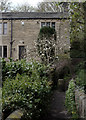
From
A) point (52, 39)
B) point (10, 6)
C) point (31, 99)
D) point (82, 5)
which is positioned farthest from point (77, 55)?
point (52, 39)

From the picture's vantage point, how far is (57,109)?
154 centimetres

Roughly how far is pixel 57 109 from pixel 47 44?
848 mm

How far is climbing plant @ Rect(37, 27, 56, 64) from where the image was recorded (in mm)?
1823

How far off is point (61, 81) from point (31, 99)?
2.63 feet

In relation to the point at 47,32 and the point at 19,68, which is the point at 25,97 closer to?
the point at 19,68

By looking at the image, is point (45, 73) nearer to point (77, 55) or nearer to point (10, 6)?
point (77, 55)

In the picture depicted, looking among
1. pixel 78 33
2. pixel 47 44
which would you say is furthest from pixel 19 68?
pixel 78 33

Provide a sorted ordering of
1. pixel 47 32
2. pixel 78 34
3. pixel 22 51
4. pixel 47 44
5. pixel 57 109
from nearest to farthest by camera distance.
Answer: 1. pixel 78 34
2. pixel 57 109
3. pixel 22 51
4. pixel 47 32
5. pixel 47 44

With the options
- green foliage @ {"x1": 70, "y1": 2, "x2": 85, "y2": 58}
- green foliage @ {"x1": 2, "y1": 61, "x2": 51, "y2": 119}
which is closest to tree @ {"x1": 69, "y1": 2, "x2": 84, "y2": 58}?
green foliage @ {"x1": 70, "y1": 2, "x2": 85, "y2": 58}

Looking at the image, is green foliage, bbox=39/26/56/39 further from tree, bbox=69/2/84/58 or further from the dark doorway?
tree, bbox=69/2/84/58

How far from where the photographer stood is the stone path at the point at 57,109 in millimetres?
1352

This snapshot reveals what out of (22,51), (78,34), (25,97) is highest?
(78,34)

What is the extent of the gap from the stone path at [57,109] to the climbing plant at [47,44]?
44 centimetres

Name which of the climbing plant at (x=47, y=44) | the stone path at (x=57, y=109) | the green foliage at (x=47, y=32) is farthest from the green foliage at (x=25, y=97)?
the green foliage at (x=47, y=32)
